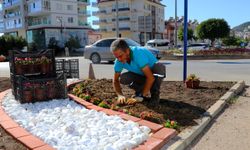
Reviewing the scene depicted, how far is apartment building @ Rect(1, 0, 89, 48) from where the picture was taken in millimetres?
59594

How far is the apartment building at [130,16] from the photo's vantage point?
70438 millimetres

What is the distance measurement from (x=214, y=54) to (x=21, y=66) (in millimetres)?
18176

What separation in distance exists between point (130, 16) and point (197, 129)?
2661 inches

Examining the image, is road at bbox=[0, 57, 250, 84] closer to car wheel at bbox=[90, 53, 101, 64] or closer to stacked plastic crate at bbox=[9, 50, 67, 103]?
car wheel at bbox=[90, 53, 101, 64]

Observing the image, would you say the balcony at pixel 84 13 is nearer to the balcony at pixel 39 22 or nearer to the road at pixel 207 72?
the balcony at pixel 39 22

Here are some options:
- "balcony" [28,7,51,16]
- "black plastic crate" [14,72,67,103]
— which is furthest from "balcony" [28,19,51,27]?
"black plastic crate" [14,72,67,103]

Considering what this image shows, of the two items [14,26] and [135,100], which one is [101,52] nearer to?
[135,100]

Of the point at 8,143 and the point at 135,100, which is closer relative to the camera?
the point at 8,143

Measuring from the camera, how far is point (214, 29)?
41.0m

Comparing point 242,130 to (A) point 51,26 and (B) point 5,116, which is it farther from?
(A) point 51,26

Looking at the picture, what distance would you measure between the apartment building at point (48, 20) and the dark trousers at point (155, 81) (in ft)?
180

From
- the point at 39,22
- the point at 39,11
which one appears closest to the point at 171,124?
the point at 39,11

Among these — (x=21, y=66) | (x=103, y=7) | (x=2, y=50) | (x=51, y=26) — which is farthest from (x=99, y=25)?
(x=21, y=66)

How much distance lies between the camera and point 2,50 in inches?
1791
